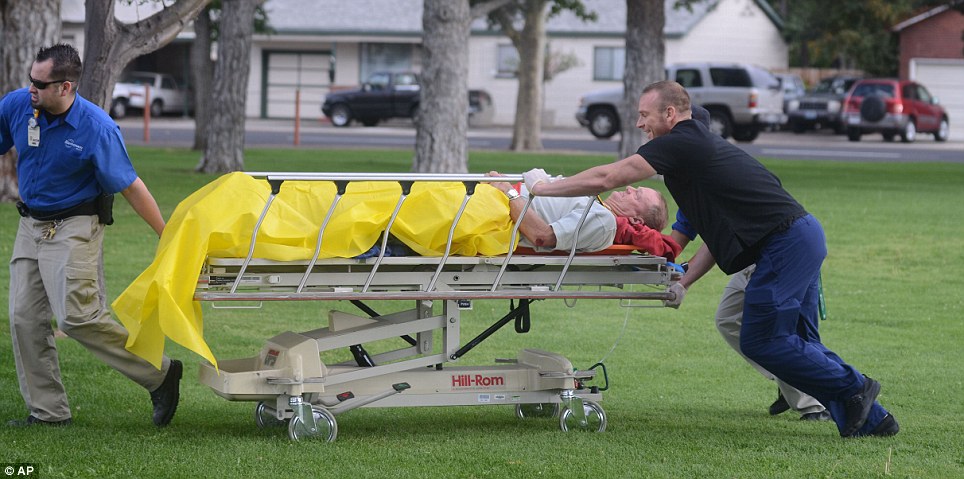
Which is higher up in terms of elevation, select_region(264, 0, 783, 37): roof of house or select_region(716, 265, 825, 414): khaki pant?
select_region(264, 0, 783, 37): roof of house

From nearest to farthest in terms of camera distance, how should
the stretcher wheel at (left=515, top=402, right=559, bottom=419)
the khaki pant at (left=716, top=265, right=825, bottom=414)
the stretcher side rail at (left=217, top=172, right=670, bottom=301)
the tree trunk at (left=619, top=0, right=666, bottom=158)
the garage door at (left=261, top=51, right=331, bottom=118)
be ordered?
the stretcher side rail at (left=217, top=172, right=670, bottom=301)
the khaki pant at (left=716, top=265, right=825, bottom=414)
the stretcher wheel at (left=515, top=402, right=559, bottom=419)
the tree trunk at (left=619, top=0, right=666, bottom=158)
the garage door at (left=261, top=51, right=331, bottom=118)

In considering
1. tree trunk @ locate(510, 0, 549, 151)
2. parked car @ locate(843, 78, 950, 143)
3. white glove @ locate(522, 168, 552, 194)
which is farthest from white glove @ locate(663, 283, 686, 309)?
parked car @ locate(843, 78, 950, 143)

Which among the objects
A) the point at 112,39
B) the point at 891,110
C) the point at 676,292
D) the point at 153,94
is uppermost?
the point at 153,94

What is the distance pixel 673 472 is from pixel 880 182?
1952cm

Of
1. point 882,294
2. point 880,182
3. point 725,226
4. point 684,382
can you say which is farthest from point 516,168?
point 725,226

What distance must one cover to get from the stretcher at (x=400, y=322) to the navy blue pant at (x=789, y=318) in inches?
19.3

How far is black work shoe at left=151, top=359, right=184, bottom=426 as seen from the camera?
723 cm

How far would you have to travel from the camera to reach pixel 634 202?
7391mm

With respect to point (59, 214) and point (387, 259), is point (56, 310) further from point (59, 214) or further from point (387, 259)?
point (387, 259)

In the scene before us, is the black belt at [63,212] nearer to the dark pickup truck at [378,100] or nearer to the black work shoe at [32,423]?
the black work shoe at [32,423]

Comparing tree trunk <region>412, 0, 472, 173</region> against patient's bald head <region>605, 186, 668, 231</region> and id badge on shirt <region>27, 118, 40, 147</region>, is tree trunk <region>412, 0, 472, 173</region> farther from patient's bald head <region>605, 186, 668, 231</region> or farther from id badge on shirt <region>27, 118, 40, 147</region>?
id badge on shirt <region>27, 118, 40, 147</region>

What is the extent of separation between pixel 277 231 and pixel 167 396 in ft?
→ 4.16

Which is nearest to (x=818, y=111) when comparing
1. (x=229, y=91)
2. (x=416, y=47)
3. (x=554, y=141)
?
(x=554, y=141)

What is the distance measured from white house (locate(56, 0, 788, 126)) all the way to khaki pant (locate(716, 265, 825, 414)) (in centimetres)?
4169
